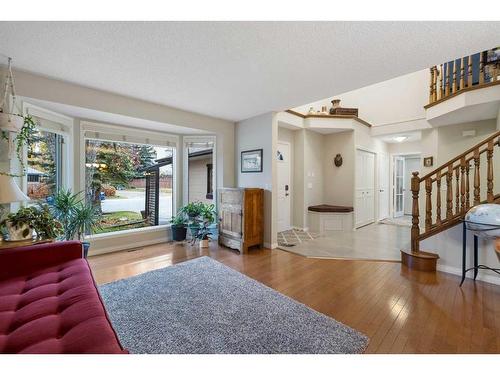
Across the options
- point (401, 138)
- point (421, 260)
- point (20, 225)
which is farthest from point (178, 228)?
point (401, 138)

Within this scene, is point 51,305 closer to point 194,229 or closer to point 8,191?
point 8,191

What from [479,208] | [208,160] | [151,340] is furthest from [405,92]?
[151,340]

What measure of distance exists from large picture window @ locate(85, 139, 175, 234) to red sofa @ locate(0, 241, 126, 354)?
2.03 meters

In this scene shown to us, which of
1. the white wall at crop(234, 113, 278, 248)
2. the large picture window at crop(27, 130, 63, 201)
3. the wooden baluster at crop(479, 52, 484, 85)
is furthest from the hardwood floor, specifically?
the wooden baluster at crop(479, 52, 484, 85)

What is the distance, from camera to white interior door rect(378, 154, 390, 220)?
21.4 feet

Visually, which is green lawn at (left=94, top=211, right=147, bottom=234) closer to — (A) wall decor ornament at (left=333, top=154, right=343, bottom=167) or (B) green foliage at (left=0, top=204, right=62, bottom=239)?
(B) green foliage at (left=0, top=204, right=62, bottom=239)

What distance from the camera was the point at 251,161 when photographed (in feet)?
14.1

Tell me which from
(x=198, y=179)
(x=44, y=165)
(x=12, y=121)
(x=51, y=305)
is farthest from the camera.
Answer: (x=198, y=179)

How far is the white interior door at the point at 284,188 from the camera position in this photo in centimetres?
514

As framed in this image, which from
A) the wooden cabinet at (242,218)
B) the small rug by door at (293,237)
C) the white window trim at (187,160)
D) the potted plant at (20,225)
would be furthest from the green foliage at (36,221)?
the small rug by door at (293,237)

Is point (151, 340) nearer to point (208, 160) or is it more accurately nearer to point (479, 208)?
point (479, 208)

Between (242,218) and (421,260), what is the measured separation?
2.51 m

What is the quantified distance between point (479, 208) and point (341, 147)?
3474 millimetres
